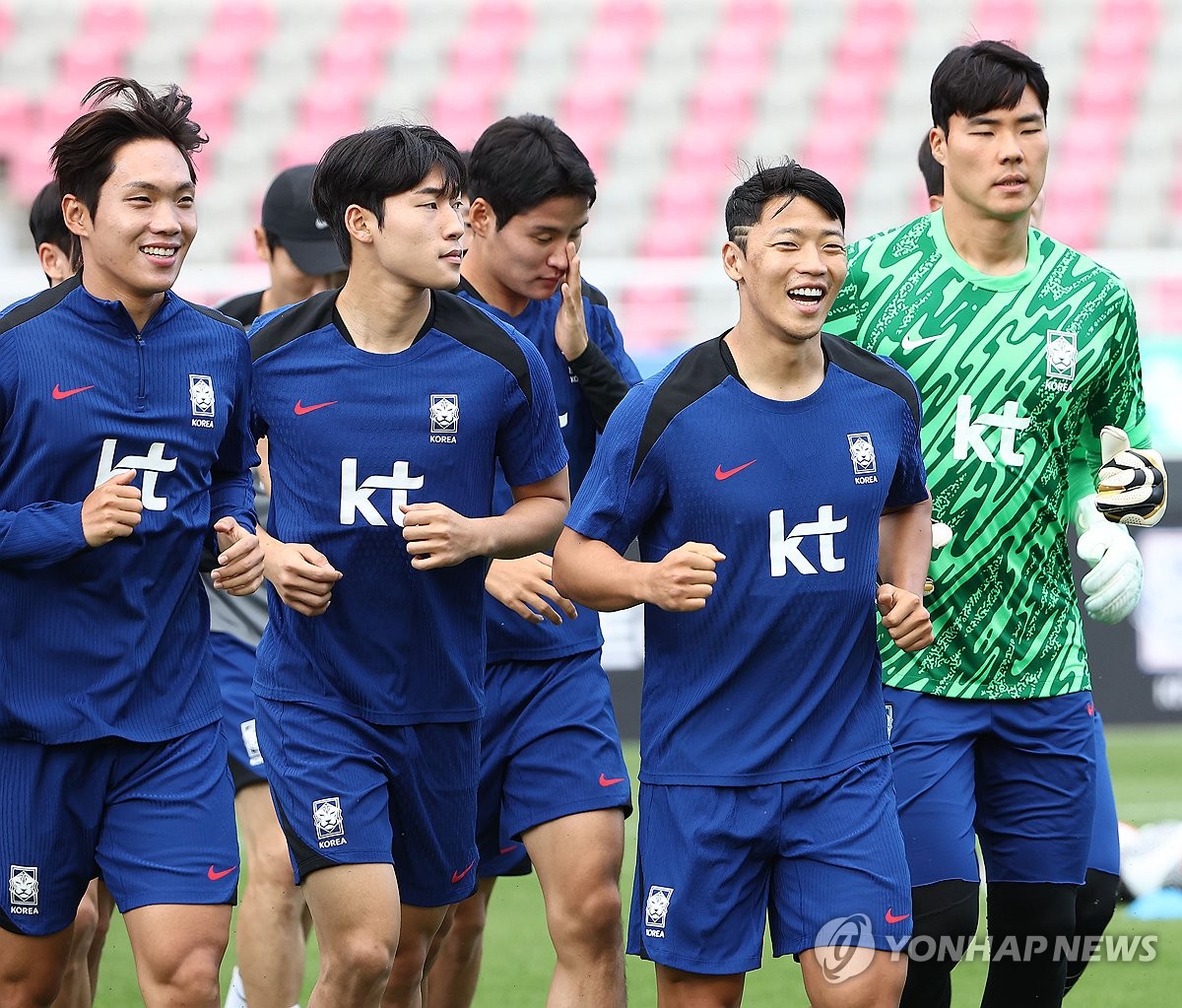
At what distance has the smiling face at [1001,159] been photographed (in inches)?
194

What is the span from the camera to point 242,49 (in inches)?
680

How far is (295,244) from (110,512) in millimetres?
2438

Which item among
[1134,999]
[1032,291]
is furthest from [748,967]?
[1134,999]

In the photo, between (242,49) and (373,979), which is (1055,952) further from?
(242,49)

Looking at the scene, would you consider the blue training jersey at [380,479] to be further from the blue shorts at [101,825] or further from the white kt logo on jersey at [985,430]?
the white kt logo on jersey at [985,430]

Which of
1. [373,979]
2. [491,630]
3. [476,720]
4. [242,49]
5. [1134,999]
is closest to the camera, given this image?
→ [373,979]

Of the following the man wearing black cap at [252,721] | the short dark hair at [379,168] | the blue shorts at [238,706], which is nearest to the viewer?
the short dark hair at [379,168]

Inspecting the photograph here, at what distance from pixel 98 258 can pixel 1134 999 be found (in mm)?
4231

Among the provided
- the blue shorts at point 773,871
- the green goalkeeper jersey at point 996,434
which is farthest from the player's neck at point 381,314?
the blue shorts at point 773,871

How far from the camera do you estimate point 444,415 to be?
180 inches

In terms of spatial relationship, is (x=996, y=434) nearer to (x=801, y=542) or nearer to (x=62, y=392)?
(x=801, y=542)

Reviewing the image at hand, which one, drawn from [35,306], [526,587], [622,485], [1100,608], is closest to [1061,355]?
[1100,608]

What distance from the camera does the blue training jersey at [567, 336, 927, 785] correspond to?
4184mm

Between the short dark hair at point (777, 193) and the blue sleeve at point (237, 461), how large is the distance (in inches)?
47.6
